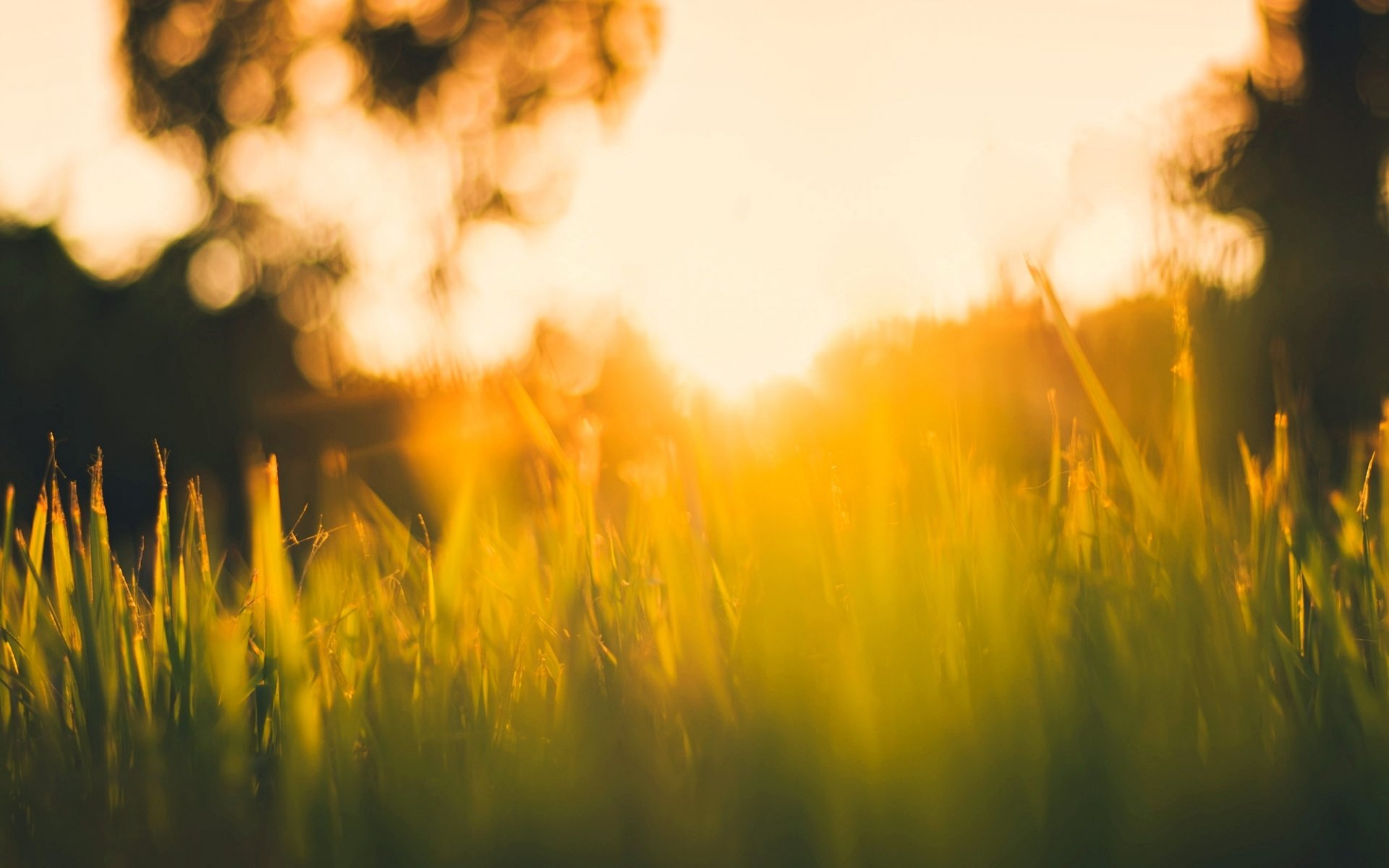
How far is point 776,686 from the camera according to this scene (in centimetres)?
92

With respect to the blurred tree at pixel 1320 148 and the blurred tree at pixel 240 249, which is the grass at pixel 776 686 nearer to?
the blurred tree at pixel 240 249

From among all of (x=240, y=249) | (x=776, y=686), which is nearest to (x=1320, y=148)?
(x=240, y=249)

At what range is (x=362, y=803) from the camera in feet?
2.97

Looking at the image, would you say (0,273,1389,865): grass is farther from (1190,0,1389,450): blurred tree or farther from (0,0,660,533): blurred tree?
(1190,0,1389,450): blurred tree

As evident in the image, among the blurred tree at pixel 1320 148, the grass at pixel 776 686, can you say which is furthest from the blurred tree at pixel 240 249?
the blurred tree at pixel 1320 148

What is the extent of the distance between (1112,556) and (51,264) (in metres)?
11.4

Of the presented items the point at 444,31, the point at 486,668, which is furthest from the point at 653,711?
the point at 444,31

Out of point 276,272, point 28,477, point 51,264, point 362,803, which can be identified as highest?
point 276,272

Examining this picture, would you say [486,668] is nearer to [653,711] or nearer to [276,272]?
[653,711]

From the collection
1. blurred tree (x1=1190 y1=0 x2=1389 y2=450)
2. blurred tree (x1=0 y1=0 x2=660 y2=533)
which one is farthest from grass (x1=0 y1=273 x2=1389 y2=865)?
blurred tree (x1=1190 y1=0 x2=1389 y2=450)

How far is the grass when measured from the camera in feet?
2.80

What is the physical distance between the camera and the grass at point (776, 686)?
853 millimetres

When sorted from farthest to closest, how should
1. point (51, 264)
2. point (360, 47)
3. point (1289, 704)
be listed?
point (360, 47) → point (51, 264) → point (1289, 704)

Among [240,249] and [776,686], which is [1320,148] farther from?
[776,686]
